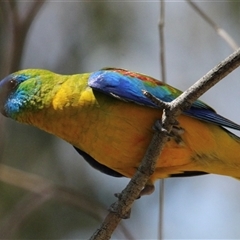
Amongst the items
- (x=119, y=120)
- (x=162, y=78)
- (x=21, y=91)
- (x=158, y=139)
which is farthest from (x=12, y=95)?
(x=158, y=139)

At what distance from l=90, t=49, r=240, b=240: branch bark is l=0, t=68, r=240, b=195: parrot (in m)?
0.24

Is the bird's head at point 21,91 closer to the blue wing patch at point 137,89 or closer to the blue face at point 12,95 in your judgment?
the blue face at point 12,95

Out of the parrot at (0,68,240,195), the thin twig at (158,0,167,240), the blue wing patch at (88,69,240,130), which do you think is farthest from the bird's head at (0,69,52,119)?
the thin twig at (158,0,167,240)

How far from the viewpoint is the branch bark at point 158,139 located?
3.46 metres

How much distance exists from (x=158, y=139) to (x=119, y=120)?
1.35 feet

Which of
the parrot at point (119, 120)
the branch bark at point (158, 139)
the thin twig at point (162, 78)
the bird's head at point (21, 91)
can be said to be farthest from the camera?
the bird's head at point (21, 91)

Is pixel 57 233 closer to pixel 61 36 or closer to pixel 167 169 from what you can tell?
pixel 61 36

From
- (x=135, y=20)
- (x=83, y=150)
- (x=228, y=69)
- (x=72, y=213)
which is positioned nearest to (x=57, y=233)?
(x=72, y=213)

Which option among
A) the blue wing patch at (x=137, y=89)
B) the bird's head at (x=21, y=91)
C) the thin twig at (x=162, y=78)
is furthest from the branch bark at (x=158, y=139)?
the bird's head at (x=21, y=91)

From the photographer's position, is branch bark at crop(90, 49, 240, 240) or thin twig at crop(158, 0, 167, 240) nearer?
branch bark at crop(90, 49, 240, 240)

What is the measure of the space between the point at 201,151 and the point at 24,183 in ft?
5.55

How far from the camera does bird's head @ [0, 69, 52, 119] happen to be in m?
4.75

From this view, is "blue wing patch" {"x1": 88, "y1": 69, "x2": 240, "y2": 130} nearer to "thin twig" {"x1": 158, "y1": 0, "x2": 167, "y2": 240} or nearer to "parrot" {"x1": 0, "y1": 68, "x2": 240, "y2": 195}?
"parrot" {"x1": 0, "y1": 68, "x2": 240, "y2": 195}

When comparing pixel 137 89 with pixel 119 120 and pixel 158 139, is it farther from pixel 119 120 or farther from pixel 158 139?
pixel 158 139
